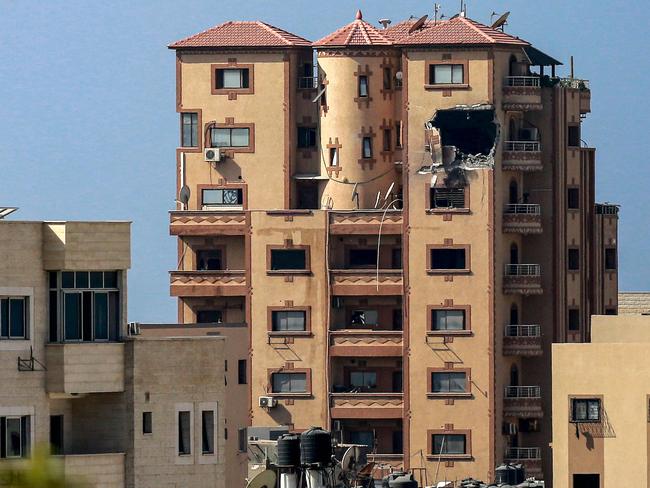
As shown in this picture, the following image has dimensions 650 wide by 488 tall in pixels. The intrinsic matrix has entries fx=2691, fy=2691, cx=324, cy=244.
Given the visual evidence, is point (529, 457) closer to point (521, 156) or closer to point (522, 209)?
point (522, 209)

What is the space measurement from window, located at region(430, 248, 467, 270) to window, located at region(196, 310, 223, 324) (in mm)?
9584

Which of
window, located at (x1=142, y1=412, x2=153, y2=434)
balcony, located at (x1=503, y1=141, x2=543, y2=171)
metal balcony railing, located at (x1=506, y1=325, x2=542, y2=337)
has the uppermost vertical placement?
balcony, located at (x1=503, y1=141, x2=543, y2=171)

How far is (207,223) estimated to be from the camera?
114938mm

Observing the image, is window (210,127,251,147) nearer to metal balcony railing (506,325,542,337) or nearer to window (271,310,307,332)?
window (271,310,307,332)

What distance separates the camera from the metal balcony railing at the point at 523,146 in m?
115

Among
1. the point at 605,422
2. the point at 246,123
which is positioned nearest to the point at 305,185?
the point at 246,123

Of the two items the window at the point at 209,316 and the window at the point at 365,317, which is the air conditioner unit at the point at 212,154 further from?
the window at the point at 365,317

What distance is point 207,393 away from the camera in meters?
46.4

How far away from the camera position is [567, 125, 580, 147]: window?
11706 cm

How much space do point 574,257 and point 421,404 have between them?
1014cm

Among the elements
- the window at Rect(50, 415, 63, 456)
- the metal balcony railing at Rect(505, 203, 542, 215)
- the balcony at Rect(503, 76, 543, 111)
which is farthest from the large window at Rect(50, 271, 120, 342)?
the metal balcony railing at Rect(505, 203, 542, 215)

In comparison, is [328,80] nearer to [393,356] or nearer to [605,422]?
[393,356]

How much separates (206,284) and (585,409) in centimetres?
2444

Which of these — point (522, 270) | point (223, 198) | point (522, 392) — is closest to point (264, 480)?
point (522, 392)
